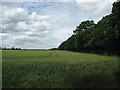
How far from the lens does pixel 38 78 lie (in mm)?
5672

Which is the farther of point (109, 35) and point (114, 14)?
point (109, 35)

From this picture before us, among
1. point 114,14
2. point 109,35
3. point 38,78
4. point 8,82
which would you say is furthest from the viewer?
point 109,35

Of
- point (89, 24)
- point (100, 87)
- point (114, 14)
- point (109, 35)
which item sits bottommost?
point (100, 87)

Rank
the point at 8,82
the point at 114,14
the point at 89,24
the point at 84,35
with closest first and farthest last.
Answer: the point at 8,82 < the point at 114,14 < the point at 84,35 < the point at 89,24

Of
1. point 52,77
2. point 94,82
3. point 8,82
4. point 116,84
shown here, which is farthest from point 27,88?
point 116,84

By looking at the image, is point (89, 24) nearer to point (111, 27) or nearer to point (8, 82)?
point (111, 27)

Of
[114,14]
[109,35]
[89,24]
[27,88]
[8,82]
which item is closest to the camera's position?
[27,88]

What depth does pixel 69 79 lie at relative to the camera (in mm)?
5512

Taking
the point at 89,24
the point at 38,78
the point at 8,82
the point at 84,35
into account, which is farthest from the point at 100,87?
the point at 89,24

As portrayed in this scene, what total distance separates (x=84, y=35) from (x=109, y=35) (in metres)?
20.9

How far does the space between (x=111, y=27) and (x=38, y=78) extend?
1835cm

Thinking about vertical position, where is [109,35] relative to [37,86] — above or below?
above

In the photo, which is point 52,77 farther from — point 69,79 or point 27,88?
point 27,88

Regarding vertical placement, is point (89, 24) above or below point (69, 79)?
above
